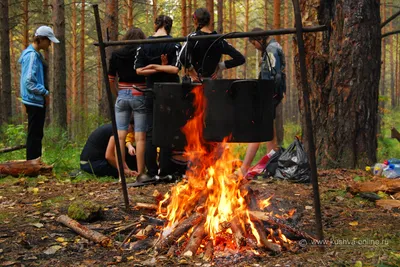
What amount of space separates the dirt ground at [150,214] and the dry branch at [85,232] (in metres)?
0.05

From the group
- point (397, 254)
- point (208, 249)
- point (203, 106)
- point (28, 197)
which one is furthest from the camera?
point (28, 197)

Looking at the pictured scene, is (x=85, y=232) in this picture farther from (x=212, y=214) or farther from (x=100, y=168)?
(x=100, y=168)

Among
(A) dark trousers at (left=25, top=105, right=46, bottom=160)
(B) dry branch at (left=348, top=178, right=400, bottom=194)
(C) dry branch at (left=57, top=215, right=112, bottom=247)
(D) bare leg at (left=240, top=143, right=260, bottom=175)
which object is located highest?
(A) dark trousers at (left=25, top=105, right=46, bottom=160)

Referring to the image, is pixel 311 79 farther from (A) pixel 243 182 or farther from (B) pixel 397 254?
(B) pixel 397 254

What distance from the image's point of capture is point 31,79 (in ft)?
21.9

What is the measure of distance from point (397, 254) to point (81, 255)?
2.34 meters

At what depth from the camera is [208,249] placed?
3377mm

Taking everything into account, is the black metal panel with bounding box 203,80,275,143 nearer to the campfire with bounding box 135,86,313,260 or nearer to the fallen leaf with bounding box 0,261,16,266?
the campfire with bounding box 135,86,313,260

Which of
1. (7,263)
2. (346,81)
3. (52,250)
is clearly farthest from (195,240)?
(346,81)

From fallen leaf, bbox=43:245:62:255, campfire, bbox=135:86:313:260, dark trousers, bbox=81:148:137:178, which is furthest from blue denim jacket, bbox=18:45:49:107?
fallen leaf, bbox=43:245:62:255

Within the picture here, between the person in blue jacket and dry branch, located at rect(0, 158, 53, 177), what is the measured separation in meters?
0.38

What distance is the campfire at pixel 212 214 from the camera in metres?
3.46

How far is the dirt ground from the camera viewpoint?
3.21 m

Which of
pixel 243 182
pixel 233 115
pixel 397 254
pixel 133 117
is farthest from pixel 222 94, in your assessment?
pixel 133 117
